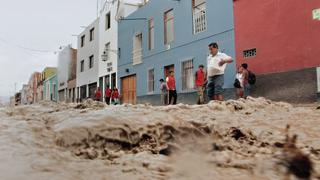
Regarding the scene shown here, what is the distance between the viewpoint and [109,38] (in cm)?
2250

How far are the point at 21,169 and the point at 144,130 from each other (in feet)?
3.45

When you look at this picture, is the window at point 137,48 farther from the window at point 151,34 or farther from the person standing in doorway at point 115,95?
the person standing in doorway at point 115,95

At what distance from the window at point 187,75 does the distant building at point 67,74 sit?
17731 mm

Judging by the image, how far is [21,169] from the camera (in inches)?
85.4

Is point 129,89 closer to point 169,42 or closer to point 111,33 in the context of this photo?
point 111,33

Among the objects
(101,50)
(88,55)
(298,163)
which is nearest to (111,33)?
(101,50)

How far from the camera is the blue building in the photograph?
12.3 metres

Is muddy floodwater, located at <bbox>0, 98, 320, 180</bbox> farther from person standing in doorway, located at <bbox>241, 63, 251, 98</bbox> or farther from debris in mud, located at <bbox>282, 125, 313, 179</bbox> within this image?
person standing in doorway, located at <bbox>241, 63, 251, 98</bbox>

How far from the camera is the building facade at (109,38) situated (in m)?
21.2

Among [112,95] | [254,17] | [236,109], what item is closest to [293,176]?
[236,109]

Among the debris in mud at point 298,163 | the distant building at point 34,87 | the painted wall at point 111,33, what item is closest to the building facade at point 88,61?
the painted wall at point 111,33

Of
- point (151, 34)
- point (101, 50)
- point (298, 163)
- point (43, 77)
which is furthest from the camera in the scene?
point (43, 77)

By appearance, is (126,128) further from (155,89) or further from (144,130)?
(155,89)

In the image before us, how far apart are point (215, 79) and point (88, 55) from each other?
2039cm
